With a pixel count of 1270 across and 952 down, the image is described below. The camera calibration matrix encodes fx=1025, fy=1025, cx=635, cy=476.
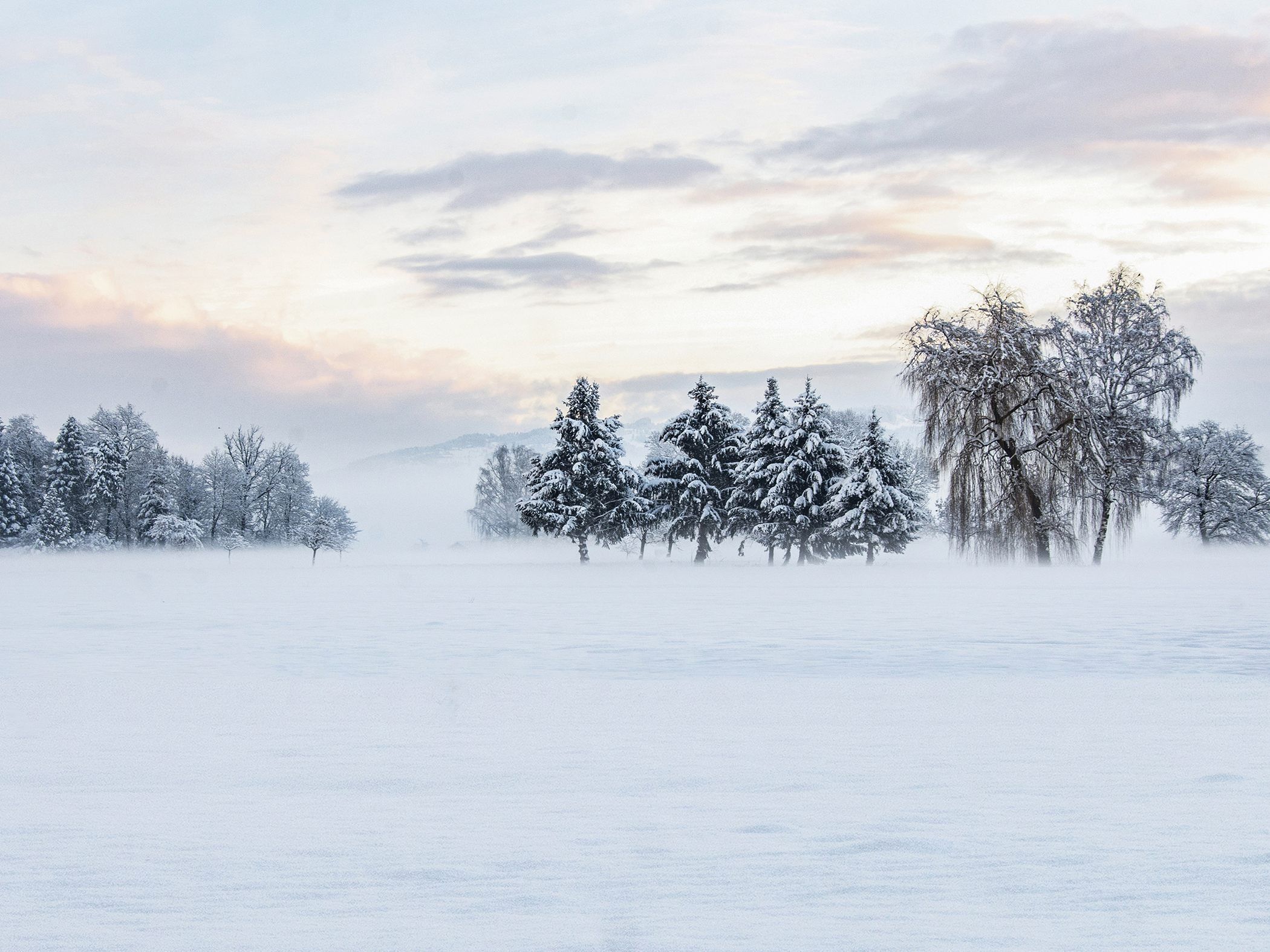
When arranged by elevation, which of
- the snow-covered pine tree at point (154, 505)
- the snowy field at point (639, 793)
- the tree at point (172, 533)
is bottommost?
the snowy field at point (639, 793)

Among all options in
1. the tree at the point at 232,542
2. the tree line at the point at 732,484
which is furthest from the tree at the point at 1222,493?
the tree at the point at 232,542

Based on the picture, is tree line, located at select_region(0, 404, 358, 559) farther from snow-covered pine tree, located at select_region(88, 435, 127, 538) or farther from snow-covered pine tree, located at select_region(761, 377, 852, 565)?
snow-covered pine tree, located at select_region(761, 377, 852, 565)

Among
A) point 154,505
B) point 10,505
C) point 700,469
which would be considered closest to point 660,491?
point 700,469

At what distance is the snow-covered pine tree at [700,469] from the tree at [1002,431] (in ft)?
54.2

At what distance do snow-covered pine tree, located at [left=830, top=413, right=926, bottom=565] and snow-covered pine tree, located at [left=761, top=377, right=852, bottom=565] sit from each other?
65 cm

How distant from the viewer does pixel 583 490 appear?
1967 inches

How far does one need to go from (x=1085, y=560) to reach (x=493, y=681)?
29.4 m

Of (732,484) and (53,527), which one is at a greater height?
(732,484)

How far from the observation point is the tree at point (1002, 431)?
31562 mm

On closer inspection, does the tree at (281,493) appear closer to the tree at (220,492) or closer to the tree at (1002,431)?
the tree at (220,492)

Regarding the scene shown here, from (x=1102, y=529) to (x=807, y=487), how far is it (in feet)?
47.8

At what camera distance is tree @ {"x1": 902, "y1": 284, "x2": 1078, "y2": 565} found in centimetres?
3156

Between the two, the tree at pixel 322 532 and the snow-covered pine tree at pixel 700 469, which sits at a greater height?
the snow-covered pine tree at pixel 700 469

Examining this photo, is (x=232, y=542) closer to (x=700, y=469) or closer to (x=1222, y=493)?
(x=700, y=469)
